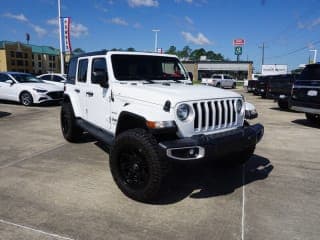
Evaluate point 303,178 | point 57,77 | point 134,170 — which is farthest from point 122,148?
point 57,77

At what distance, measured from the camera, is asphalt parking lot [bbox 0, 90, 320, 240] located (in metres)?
3.06

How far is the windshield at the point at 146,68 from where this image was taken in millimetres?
4598

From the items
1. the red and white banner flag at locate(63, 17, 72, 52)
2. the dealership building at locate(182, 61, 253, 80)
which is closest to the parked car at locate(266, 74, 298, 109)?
the red and white banner flag at locate(63, 17, 72, 52)

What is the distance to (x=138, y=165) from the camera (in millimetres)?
3617

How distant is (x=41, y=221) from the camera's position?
3.17 meters

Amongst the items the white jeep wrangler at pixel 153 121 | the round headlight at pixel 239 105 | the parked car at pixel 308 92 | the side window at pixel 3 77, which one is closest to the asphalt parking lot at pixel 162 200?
the white jeep wrangler at pixel 153 121

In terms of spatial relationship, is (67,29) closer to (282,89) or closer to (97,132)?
(282,89)

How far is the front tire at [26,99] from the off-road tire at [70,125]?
702cm

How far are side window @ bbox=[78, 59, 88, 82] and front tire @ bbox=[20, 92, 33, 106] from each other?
7876 millimetres

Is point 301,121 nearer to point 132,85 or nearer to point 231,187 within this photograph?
point 231,187

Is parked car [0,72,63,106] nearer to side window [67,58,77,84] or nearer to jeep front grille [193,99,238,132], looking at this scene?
side window [67,58,77,84]

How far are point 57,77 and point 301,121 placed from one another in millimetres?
13062

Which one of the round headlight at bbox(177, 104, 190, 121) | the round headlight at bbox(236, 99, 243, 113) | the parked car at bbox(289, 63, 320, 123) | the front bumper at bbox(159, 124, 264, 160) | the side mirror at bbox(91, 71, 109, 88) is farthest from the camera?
the parked car at bbox(289, 63, 320, 123)

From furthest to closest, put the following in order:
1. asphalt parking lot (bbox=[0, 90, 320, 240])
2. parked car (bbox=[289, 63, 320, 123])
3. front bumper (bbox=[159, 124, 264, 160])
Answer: parked car (bbox=[289, 63, 320, 123])
front bumper (bbox=[159, 124, 264, 160])
asphalt parking lot (bbox=[0, 90, 320, 240])
